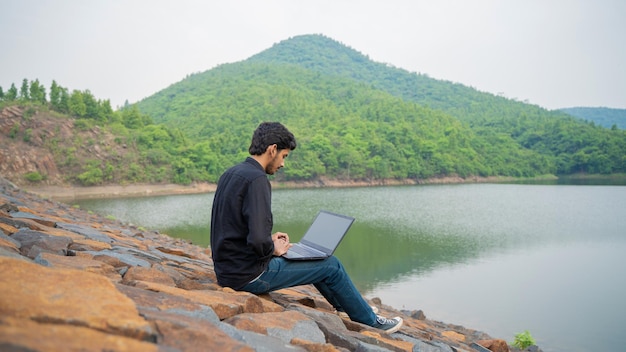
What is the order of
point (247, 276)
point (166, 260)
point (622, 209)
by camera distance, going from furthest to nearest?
point (622, 209), point (166, 260), point (247, 276)

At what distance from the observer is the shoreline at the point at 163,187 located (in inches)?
1636

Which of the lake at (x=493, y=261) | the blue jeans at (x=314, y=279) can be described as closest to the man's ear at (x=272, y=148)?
the blue jeans at (x=314, y=279)

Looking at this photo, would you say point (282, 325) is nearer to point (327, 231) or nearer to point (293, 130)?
point (327, 231)

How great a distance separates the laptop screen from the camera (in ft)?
12.8

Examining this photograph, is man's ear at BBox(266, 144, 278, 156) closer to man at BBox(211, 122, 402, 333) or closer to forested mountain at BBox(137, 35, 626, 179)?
man at BBox(211, 122, 402, 333)

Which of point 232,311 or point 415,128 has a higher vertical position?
point 415,128

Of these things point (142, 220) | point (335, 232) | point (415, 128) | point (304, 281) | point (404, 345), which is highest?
point (415, 128)

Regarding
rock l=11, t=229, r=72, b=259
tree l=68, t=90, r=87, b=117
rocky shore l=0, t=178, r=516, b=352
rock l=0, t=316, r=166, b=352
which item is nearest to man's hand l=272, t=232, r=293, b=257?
rocky shore l=0, t=178, r=516, b=352

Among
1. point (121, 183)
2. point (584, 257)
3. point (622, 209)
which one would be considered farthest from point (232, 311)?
point (121, 183)

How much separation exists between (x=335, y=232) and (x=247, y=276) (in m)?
0.93

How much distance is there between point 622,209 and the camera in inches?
1222

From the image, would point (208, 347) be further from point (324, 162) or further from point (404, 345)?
point (324, 162)

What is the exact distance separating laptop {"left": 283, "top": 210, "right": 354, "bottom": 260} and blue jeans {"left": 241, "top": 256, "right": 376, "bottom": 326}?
0.33 ft

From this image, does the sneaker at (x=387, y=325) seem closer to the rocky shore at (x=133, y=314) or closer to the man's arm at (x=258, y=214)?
the rocky shore at (x=133, y=314)
